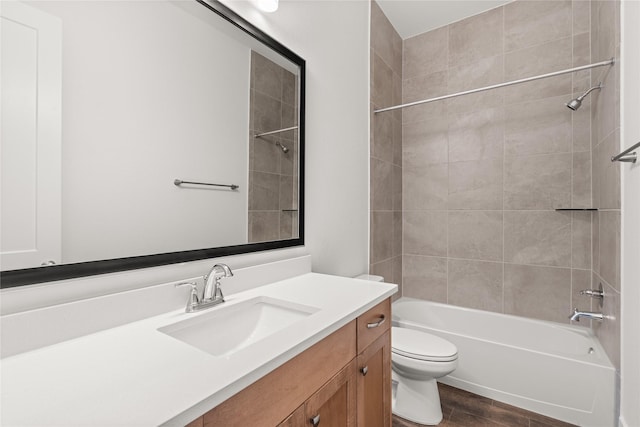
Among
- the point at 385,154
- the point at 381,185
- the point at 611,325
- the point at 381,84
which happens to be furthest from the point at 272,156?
the point at 611,325

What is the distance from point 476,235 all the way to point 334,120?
1.51 m

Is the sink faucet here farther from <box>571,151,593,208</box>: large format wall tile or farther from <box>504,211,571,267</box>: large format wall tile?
<box>571,151,593,208</box>: large format wall tile

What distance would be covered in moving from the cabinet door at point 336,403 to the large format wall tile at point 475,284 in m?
1.83

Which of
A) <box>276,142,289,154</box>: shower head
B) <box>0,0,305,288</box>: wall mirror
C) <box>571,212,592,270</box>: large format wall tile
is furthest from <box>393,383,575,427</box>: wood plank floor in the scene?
<box>276,142,289,154</box>: shower head

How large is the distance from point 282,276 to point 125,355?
750 mm

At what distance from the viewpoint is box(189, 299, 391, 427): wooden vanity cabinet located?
0.60 meters

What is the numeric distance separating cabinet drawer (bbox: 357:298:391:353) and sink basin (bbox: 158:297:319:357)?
0.20m

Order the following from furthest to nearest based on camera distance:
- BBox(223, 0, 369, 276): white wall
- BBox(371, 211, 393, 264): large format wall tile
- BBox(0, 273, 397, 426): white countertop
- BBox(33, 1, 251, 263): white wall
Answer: BBox(371, 211, 393, 264): large format wall tile → BBox(223, 0, 369, 276): white wall → BBox(33, 1, 251, 263): white wall → BBox(0, 273, 397, 426): white countertop

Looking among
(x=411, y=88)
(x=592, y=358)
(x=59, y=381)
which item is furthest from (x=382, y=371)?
(x=411, y=88)

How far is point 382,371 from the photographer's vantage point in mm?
1193

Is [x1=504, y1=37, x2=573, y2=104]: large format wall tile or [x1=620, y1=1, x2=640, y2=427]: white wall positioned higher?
[x1=504, y1=37, x2=573, y2=104]: large format wall tile

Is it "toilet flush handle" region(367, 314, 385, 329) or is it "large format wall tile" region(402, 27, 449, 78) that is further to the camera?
"large format wall tile" region(402, 27, 449, 78)

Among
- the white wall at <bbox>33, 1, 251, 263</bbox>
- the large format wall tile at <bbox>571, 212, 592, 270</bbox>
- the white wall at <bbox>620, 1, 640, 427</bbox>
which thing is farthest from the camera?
the large format wall tile at <bbox>571, 212, 592, 270</bbox>

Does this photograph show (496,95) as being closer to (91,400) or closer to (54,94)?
(54,94)
